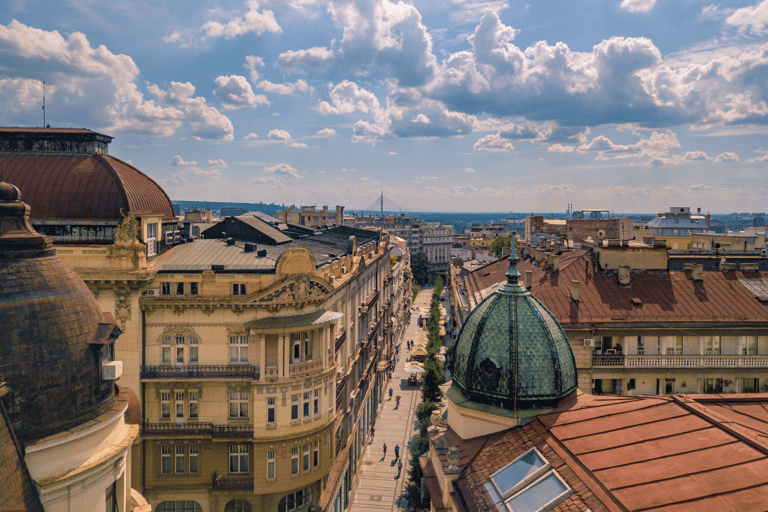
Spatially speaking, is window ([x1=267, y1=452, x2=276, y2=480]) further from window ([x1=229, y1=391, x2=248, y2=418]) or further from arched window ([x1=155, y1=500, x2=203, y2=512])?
arched window ([x1=155, y1=500, x2=203, y2=512])

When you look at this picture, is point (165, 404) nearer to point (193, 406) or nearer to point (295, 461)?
point (193, 406)

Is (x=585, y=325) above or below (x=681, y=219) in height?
below

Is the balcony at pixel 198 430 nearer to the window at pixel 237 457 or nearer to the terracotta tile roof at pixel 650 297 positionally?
the window at pixel 237 457

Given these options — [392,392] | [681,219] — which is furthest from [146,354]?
[681,219]

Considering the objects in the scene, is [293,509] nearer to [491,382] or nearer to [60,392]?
[491,382]

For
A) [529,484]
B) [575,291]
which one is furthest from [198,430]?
[575,291]

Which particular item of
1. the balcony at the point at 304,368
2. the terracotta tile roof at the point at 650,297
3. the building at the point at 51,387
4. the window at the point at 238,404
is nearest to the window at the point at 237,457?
the window at the point at 238,404

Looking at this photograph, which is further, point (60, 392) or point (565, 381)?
point (565, 381)

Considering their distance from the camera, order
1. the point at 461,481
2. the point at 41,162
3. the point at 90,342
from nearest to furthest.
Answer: the point at 90,342 < the point at 461,481 < the point at 41,162
